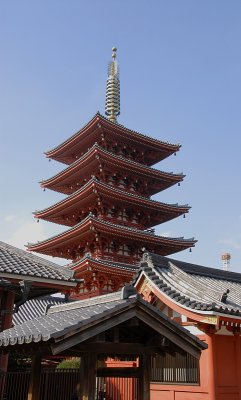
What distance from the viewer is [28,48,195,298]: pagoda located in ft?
86.8

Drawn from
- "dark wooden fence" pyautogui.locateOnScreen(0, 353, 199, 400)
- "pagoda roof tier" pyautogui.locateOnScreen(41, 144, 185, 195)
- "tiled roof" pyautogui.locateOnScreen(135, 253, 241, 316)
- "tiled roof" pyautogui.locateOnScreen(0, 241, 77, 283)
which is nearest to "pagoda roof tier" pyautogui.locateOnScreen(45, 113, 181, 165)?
"pagoda roof tier" pyautogui.locateOnScreen(41, 144, 185, 195)

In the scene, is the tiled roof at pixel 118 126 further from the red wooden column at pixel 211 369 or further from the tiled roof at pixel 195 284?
the red wooden column at pixel 211 369

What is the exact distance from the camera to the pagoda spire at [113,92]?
36812mm

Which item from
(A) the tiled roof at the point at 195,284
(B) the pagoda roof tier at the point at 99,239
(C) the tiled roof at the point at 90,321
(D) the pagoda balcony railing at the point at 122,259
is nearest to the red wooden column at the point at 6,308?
(C) the tiled roof at the point at 90,321

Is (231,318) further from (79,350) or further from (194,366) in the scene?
(79,350)

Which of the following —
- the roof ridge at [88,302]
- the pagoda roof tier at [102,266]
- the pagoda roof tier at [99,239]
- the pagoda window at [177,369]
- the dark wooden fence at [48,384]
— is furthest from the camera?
the pagoda roof tier at [99,239]

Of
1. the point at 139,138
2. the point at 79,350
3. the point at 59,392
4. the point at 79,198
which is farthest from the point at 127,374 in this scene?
the point at 139,138

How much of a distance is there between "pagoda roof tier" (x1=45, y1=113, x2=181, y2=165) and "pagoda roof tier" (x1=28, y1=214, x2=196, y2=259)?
686 centimetres

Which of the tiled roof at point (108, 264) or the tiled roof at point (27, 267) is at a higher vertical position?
the tiled roof at point (108, 264)

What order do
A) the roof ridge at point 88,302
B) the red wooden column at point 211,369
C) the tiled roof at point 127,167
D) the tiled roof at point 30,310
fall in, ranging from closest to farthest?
the roof ridge at point 88,302, the red wooden column at point 211,369, the tiled roof at point 30,310, the tiled roof at point 127,167

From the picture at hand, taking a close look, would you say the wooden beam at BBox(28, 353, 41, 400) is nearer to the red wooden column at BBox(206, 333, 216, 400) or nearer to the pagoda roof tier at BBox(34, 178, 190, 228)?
the red wooden column at BBox(206, 333, 216, 400)

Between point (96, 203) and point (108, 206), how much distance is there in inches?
35.1

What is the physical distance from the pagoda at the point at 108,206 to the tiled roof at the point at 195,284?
8435 millimetres

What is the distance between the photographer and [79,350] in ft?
22.0
